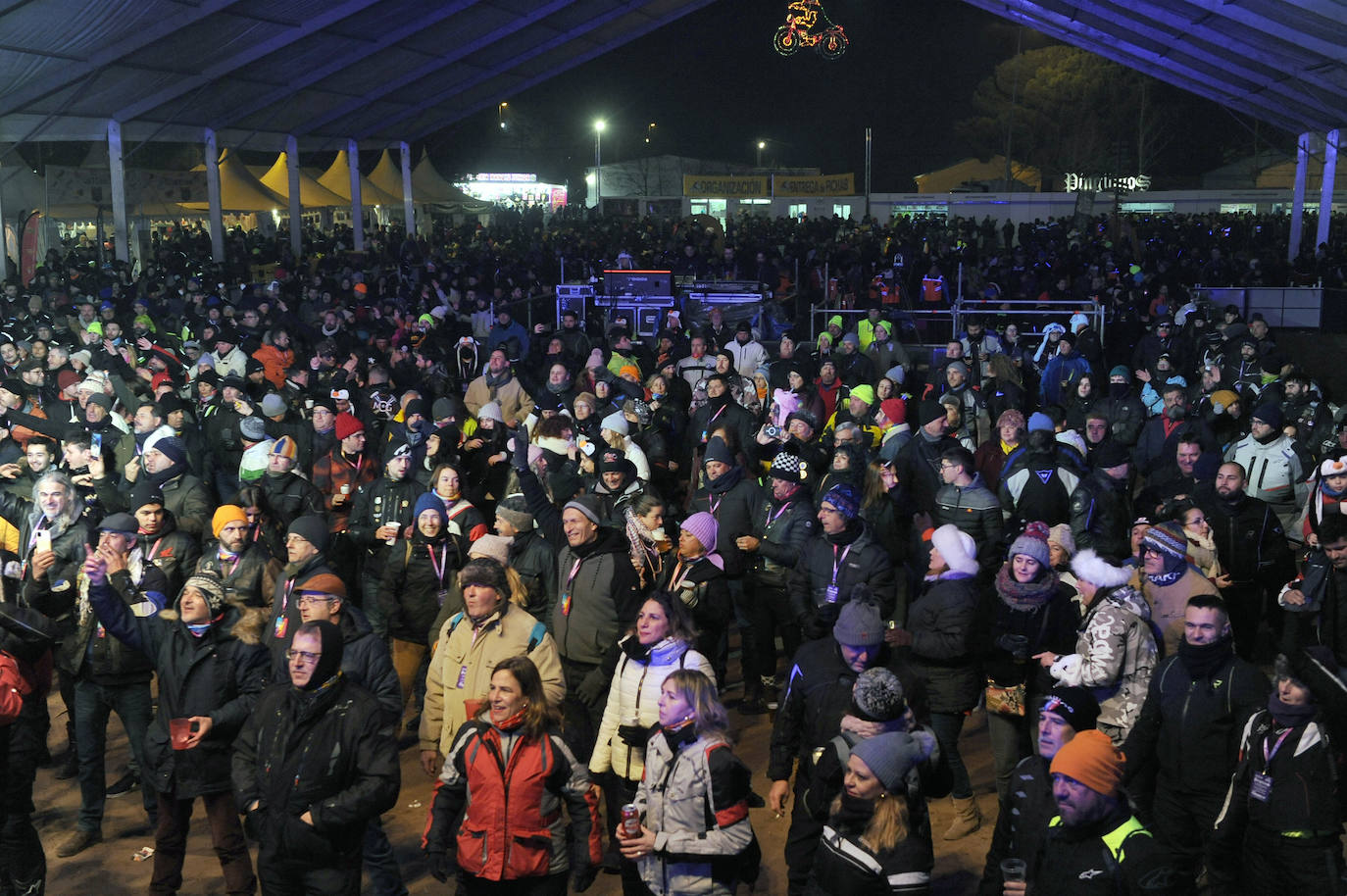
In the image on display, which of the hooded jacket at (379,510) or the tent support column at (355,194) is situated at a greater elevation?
the tent support column at (355,194)

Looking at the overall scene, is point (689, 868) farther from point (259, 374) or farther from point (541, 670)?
point (259, 374)

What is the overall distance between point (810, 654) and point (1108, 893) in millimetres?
1539

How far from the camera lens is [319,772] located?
4309 millimetres

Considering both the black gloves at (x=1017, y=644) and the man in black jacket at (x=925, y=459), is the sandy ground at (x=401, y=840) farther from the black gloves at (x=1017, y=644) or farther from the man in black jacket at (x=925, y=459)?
the man in black jacket at (x=925, y=459)

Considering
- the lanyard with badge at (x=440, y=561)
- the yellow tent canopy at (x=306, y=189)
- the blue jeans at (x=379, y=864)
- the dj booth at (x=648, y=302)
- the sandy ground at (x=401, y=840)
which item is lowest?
the sandy ground at (x=401, y=840)

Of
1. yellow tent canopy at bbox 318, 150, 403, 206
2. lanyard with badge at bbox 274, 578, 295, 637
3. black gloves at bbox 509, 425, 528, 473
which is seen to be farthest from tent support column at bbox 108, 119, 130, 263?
lanyard with badge at bbox 274, 578, 295, 637

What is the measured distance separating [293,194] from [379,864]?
27.5 meters

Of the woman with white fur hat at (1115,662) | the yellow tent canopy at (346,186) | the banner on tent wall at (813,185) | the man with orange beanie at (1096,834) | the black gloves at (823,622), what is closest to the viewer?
the man with orange beanie at (1096,834)

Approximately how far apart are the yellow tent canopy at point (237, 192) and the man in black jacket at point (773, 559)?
2556cm

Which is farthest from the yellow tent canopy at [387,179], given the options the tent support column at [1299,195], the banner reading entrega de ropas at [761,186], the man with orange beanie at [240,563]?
the man with orange beanie at [240,563]

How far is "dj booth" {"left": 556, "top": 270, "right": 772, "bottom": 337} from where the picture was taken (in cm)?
1741

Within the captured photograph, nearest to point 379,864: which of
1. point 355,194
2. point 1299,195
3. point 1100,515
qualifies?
point 1100,515

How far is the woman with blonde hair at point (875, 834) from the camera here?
376 cm

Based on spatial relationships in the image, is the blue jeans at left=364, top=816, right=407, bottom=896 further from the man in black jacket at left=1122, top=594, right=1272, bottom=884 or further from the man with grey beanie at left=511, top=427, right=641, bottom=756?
the man in black jacket at left=1122, top=594, right=1272, bottom=884
